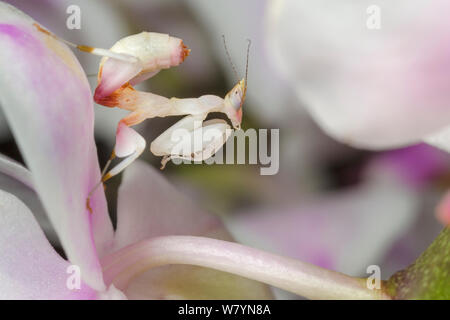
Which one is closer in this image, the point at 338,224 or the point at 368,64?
the point at 368,64

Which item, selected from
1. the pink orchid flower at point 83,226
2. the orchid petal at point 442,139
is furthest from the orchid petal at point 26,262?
the orchid petal at point 442,139

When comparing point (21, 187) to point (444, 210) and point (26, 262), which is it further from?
point (444, 210)

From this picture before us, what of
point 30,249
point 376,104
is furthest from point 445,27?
point 30,249

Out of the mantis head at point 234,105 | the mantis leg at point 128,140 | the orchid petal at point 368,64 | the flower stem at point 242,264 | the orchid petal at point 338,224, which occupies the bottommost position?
the orchid petal at point 338,224

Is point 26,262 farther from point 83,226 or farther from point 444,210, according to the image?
point 444,210

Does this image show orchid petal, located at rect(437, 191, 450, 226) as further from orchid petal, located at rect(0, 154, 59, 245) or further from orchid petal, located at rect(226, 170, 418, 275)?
orchid petal, located at rect(0, 154, 59, 245)

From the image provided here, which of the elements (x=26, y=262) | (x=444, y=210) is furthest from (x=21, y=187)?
(x=444, y=210)

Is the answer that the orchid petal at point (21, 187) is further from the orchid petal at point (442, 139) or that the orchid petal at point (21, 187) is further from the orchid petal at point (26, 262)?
the orchid petal at point (442, 139)
